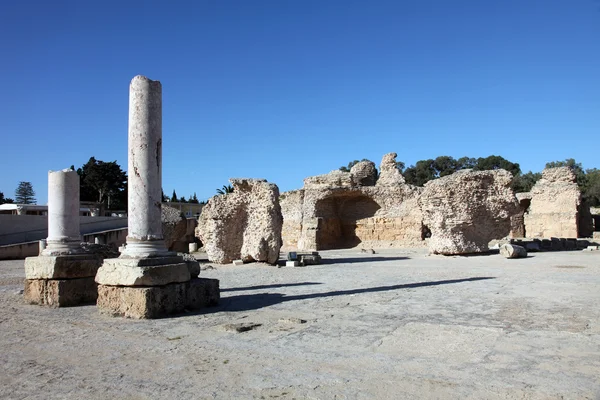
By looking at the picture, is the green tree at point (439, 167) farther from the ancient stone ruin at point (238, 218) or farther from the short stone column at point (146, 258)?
the short stone column at point (146, 258)

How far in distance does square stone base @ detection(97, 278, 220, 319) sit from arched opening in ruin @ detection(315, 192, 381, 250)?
58.3ft

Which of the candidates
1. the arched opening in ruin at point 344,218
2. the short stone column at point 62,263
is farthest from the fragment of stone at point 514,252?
the short stone column at point 62,263

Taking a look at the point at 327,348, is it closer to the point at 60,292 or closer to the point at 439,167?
the point at 60,292

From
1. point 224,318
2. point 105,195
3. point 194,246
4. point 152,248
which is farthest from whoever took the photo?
point 105,195

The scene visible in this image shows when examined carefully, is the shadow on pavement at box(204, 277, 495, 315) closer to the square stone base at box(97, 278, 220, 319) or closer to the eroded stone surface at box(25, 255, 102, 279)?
the square stone base at box(97, 278, 220, 319)

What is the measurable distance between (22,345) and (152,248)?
82.3 inches

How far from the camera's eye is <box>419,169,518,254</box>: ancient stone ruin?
53.4 ft

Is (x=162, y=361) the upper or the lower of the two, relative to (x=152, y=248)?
lower

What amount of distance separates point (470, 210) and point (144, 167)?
12.5 meters

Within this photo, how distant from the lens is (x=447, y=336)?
484cm

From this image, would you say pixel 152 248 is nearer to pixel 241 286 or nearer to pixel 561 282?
pixel 241 286

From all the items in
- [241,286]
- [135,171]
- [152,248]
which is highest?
[135,171]

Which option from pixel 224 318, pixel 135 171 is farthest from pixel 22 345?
pixel 135 171

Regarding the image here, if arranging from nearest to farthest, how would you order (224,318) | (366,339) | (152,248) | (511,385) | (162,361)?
1. (511,385)
2. (162,361)
3. (366,339)
4. (224,318)
5. (152,248)
